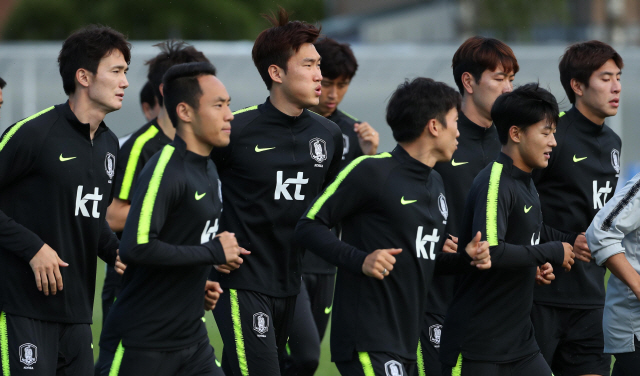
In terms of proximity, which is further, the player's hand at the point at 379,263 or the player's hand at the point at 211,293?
the player's hand at the point at 211,293

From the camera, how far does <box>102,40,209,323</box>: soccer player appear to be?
6.76 m

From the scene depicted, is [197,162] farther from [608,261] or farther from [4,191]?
[608,261]

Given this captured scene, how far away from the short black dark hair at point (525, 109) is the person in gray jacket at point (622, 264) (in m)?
0.63

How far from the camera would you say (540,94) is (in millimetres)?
5586

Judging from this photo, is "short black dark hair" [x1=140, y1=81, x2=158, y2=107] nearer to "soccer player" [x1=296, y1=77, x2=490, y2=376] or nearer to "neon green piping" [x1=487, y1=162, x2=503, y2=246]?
"soccer player" [x1=296, y1=77, x2=490, y2=376]

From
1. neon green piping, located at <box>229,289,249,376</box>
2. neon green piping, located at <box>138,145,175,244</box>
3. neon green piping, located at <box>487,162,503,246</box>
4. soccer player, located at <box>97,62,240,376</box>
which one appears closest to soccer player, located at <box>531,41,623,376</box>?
neon green piping, located at <box>487,162,503,246</box>

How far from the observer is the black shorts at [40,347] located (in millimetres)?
5125

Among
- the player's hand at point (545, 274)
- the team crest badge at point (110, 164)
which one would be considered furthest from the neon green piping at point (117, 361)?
the player's hand at point (545, 274)

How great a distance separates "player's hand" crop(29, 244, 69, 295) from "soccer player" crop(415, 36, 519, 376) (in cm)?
251

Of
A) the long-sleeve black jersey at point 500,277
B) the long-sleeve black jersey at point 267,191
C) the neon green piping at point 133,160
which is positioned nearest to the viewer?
the long-sleeve black jersey at point 500,277

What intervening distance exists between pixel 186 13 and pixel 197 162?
1260 inches

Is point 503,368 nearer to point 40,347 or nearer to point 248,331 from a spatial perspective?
point 248,331

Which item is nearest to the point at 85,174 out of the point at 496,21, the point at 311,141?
the point at 311,141

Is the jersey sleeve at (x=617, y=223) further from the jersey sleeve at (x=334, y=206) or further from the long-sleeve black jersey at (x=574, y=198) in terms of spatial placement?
the jersey sleeve at (x=334, y=206)
